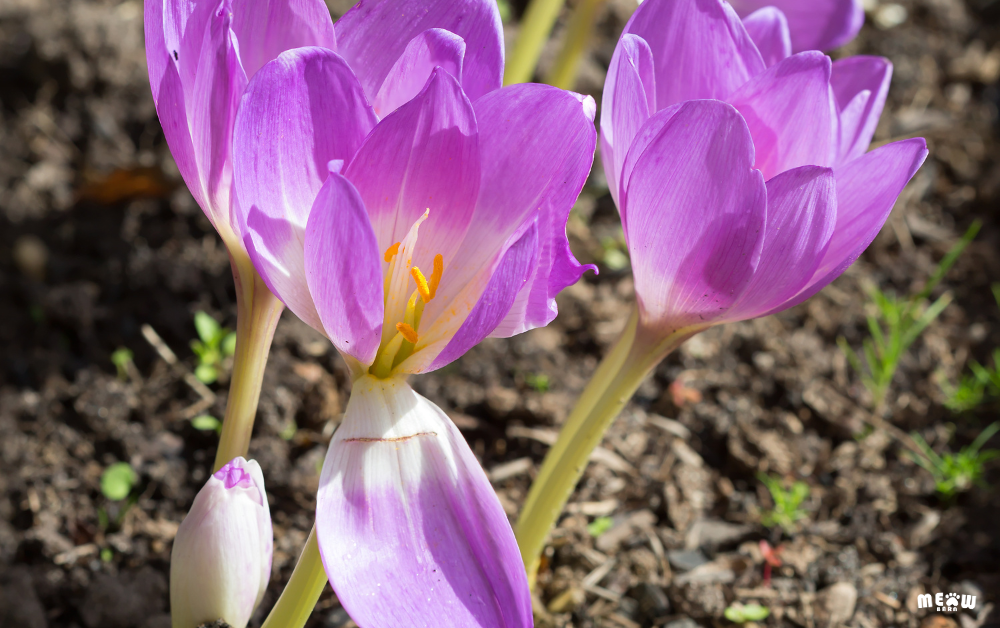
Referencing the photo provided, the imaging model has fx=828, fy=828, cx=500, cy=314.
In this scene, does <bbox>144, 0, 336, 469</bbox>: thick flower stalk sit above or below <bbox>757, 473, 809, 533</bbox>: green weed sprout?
above

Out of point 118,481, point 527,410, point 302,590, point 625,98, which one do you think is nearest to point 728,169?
point 625,98

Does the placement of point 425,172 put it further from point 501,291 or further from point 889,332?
point 889,332

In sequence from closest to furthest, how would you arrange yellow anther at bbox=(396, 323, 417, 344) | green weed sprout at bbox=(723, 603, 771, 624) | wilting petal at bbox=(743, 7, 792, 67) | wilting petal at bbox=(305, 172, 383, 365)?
wilting petal at bbox=(305, 172, 383, 365), yellow anther at bbox=(396, 323, 417, 344), wilting petal at bbox=(743, 7, 792, 67), green weed sprout at bbox=(723, 603, 771, 624)

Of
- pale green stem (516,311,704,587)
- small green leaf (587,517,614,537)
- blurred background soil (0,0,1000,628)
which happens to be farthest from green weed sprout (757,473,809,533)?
pale green stem (516,311,704,587)

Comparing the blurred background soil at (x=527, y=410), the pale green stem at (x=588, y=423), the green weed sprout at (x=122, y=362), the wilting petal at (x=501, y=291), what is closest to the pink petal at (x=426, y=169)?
the wilting petal at (x=501, y=291)

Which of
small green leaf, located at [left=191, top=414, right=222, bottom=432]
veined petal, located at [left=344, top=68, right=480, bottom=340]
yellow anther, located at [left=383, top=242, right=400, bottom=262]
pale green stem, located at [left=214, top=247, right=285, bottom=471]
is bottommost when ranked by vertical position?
small green leaf, located at [left=191, top=414, right=222, bottom=432]

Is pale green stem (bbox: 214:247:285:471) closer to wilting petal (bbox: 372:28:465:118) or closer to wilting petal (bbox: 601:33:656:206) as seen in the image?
wilting petal (bbox: 372:28:465:118)
